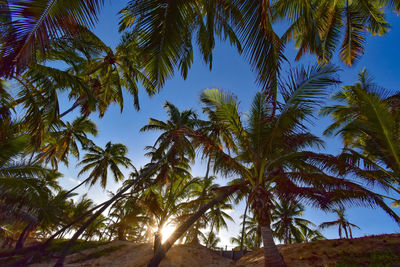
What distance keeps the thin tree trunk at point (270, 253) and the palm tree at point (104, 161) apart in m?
17.2

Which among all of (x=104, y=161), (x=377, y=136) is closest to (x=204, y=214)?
(x=377, y=136)

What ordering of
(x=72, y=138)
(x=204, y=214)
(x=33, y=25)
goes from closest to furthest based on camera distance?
(x=33, y=25) → (x=204, y=214) → (x=72, y=138)

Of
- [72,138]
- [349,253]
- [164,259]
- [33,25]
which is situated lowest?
[164,259]

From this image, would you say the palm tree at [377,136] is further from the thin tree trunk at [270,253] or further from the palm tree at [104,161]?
the palm tree at [104,161]

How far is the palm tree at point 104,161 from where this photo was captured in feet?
66.7

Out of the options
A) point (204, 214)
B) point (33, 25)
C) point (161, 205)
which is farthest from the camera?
point (161, 205)

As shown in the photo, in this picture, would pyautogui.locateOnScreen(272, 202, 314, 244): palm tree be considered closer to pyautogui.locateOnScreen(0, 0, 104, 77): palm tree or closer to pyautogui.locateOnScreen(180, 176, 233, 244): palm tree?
pyautogui.locateOnScreen(180, 176, 233, 244): palm tree

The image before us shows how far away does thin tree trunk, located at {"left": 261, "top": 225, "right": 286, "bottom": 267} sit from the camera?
6711mm

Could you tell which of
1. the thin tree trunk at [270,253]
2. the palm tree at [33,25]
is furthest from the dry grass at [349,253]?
the palm tree at [33,25]

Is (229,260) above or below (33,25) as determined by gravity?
below

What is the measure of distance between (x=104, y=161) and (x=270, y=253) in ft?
59.2

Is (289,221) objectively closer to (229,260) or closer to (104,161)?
(229,260)

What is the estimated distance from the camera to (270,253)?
6.82m

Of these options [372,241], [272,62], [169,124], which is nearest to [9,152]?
[272,62]
